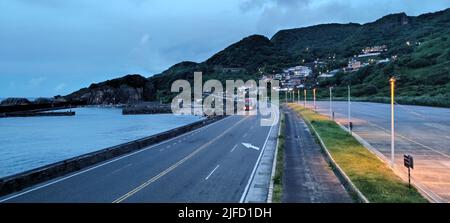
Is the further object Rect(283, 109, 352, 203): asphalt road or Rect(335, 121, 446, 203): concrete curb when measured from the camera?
Rect(283, 109, 352, 203): asphalt road

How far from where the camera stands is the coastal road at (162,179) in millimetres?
21500

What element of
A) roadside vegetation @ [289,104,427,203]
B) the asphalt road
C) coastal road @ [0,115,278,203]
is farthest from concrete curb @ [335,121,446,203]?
coastal road @ [0,115,278,203]

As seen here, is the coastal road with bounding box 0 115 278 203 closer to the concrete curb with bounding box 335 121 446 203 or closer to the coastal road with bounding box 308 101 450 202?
the concrete curb with bounding box 335 121 446 203

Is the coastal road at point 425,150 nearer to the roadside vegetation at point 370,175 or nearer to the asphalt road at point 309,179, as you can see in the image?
the roadside vegetation at point 370,175

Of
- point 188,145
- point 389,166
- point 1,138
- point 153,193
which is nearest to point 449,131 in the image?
point 389,166

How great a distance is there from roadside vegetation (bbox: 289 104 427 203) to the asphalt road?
1050mm

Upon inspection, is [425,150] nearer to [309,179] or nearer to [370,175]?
[370,175]

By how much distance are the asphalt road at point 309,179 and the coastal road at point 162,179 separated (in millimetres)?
2719

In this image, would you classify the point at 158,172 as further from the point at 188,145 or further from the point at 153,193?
the point at 188,145

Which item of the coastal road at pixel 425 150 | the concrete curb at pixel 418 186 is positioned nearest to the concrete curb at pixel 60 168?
the concrete curb at pixel 418 186

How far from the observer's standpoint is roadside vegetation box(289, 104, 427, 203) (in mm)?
19297

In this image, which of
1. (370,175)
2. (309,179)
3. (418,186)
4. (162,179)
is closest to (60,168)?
(162,179)
